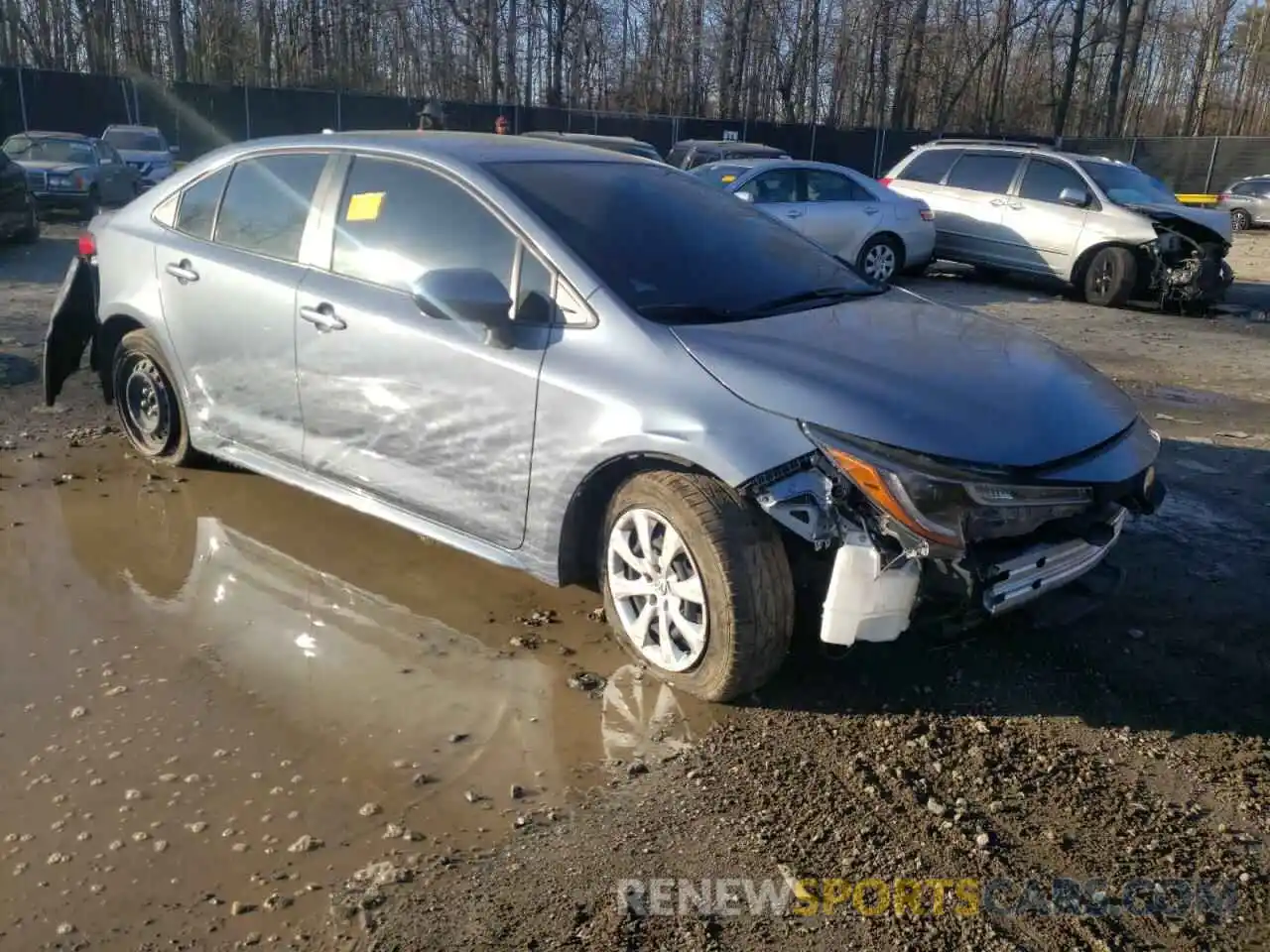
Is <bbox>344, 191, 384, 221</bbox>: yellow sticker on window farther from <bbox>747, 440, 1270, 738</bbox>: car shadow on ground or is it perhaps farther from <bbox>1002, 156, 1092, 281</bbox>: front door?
<bbox>1002, 156, 1092, 281</bbox>: front door

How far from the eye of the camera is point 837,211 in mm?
12500

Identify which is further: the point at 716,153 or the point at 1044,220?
the point at 716,153

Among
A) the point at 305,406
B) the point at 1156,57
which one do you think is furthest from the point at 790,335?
the point at 1156,57

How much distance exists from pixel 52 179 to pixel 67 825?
17464mm

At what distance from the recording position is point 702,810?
2.95 m

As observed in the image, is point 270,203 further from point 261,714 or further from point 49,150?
point 49,150

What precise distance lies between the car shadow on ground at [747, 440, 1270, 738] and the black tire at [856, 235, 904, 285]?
8724 mm

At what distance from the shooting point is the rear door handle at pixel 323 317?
416 centimetres

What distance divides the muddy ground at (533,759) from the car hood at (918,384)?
0.66 metres

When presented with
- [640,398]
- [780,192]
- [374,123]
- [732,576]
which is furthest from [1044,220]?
[374,123]

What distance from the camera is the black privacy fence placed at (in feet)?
93.5

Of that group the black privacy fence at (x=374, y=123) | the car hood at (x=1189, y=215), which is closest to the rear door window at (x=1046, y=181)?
the car hood at (x=1189, y=215)

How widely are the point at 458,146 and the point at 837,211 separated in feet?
29.4

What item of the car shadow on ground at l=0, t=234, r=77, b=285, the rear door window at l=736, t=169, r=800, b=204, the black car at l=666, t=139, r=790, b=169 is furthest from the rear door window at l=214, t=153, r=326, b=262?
the black car at l=666, t=139, r=790, b=169
